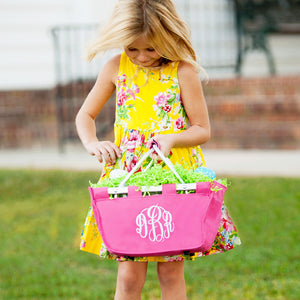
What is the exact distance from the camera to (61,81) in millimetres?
9039

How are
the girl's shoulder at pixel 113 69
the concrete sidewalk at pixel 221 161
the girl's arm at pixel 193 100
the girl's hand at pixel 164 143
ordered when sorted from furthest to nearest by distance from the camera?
the concrete sidewalk at pixel 221 161, the girl's shoulder at pixel 113 69, the girl's arm at pixel 193 100, the girl's hand at pixel 164 143

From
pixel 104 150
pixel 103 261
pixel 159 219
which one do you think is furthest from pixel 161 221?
pixel 103 261

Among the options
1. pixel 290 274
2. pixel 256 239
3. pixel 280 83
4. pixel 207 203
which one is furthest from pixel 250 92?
pixel 207 203

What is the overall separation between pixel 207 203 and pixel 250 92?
601 centimetres

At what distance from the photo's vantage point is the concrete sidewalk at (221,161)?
6.86 meters

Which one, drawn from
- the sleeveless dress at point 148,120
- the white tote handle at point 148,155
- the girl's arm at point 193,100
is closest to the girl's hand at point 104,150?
the sleeveless dress at point 148,120

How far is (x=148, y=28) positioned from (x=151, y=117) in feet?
1.29

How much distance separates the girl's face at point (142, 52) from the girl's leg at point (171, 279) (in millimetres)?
860

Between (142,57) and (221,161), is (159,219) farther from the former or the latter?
(221,161)

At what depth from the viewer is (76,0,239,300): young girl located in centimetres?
265

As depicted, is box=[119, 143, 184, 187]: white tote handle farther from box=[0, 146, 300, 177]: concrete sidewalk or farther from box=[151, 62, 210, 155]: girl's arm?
box=[0, 146, 300, 177]: concrete sidewalk

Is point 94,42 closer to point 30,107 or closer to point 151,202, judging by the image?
point 151,202

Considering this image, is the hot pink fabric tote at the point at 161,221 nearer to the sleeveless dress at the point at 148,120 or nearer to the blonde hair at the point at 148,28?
the sleeveless dress at the point at 148,120

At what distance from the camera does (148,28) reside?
2549 mm
